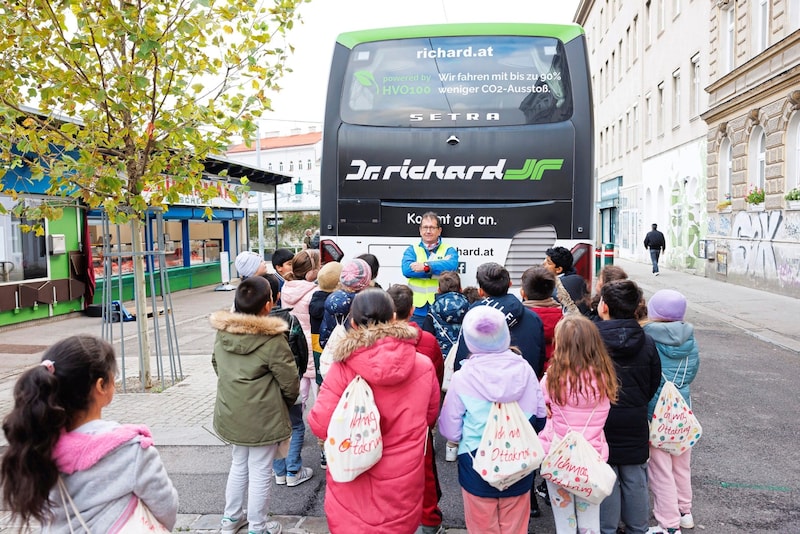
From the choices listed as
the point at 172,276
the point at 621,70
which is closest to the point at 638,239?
the point at 621,70

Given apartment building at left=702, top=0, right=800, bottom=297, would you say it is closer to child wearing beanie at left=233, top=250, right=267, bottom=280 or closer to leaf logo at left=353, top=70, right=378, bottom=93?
leaf logo at left=353, top=70, right=378, bottom=93

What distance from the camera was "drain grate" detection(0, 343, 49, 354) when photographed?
32.4 feet

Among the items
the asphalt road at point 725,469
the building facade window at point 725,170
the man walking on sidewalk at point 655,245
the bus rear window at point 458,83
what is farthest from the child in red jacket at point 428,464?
the man walking on sidewalk at point 655,245

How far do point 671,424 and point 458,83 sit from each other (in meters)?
3.70

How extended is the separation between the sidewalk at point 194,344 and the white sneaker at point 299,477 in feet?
1.81

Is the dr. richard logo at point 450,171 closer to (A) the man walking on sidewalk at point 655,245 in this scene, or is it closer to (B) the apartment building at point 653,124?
(B) the apartment building at point 653,124

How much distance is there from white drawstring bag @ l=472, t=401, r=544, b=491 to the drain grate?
9.14 m

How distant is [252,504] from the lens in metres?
3.70

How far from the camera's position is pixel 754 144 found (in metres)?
17.4

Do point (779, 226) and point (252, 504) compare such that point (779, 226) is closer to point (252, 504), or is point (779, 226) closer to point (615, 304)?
point (615, 304)

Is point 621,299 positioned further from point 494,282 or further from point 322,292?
point 322,292

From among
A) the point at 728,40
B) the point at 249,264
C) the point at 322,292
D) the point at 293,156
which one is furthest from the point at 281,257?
the point at 293,156

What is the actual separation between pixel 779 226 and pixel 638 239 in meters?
15.5

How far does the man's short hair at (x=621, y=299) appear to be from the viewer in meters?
3.56
